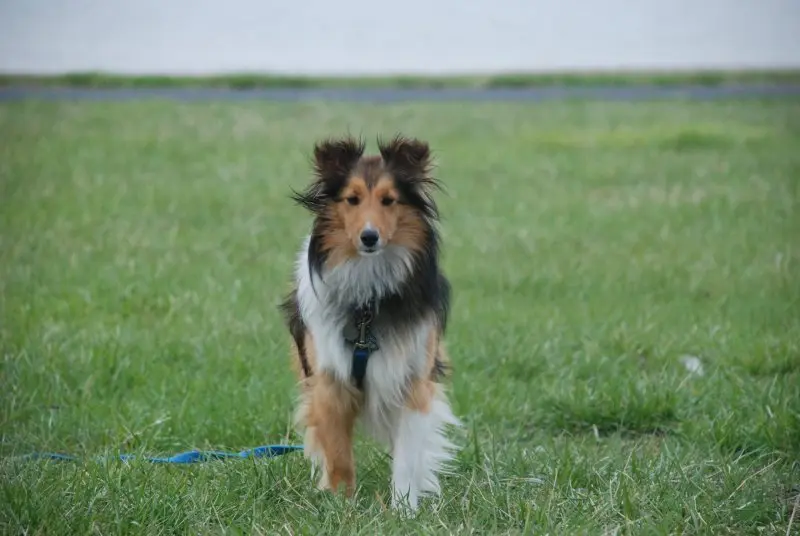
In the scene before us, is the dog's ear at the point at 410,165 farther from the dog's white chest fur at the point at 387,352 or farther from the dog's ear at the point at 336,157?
the dog's white chest fur at the point at 387,352

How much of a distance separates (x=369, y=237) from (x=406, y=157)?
0.38m

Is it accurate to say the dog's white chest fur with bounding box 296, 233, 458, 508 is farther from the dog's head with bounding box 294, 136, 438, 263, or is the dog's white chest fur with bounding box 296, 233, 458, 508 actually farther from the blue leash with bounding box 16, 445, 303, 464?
the blue leash with bounding box 16, 445, 303, 464

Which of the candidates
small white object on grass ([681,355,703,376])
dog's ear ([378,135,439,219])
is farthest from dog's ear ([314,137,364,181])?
small white object on grass ([681,355,703,376])

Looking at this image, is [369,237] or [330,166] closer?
[369,237]

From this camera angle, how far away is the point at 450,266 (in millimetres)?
9383

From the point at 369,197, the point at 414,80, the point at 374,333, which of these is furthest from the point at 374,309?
the point at 414,80

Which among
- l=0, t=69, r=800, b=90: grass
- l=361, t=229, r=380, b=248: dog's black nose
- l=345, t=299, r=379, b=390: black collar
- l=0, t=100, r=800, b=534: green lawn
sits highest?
l=361, t=229, r=380, b=248: dog's black nose

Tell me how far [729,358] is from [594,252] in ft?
10.2

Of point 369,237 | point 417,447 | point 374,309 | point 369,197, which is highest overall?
point 369,197

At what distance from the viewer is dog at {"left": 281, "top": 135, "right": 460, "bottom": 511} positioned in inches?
183

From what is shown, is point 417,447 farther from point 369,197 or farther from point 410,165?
point 410,165

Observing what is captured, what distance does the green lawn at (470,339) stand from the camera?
4.43 metres

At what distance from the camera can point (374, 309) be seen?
4.75 metres

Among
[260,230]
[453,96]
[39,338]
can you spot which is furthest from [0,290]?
[453,96]
